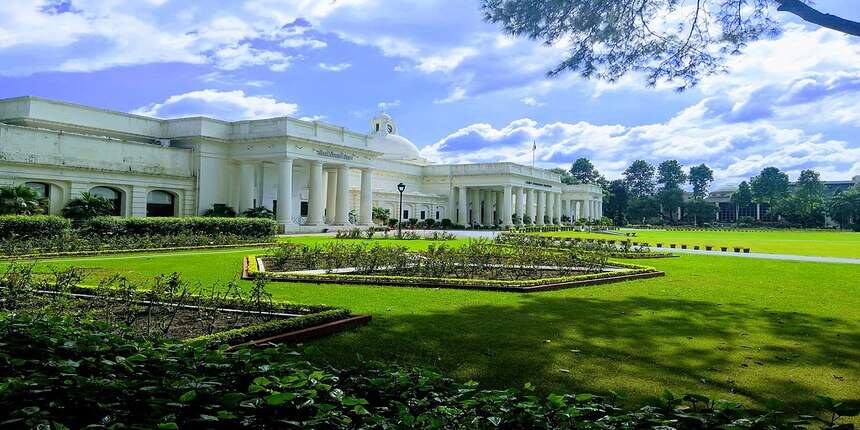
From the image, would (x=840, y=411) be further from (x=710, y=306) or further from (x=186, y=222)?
(x=186, y=222)

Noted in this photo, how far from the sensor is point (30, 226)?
20359 millimetres

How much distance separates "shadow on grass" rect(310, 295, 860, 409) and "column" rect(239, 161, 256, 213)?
117 ft

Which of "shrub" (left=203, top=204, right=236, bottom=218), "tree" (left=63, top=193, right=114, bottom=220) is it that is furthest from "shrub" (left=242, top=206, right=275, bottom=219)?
"tree" (left=63, top=193, right=114, bottom=220)

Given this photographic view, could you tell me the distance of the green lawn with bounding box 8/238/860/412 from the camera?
5.48m

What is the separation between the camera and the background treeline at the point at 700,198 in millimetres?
98250

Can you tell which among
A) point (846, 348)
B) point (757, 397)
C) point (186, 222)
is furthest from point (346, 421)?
point (186, 222)

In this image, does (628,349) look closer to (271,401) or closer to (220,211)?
(271,401)

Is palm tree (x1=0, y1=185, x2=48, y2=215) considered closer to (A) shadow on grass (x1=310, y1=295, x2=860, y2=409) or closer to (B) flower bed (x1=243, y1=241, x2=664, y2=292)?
(B) flower bed (x1=243, y1=241, x2=664, y2=292)

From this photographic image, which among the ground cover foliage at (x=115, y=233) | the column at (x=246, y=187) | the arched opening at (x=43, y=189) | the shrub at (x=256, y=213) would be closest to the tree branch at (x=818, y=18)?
the ground cover foliage at (x=115, y=233)

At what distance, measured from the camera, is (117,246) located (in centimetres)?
2022

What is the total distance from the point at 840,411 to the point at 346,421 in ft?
7.33

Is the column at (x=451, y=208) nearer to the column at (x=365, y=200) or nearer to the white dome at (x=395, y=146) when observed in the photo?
the white dome at (x=395, y=146)

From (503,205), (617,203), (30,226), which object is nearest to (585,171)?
(617,203)

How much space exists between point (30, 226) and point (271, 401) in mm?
22348
